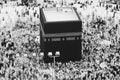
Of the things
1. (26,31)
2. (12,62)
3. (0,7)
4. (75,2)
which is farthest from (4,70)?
(75,2)

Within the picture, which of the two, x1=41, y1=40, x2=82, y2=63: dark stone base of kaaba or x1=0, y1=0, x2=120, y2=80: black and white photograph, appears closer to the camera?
x1=0, y1=0, x2=120, y2=80: black and white photograph

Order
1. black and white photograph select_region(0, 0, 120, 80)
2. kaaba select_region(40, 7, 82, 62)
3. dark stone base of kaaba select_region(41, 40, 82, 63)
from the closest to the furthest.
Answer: kaaba select_region(40, 7, 82, 62) → black and white photograph select_region(0, 0, 120, 80) → dark stone base of kaaba select_region(41, 40, 82, 63)

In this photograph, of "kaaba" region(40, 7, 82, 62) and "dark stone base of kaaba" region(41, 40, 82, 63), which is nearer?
"kaaba" region(40, 7, 82, 62)

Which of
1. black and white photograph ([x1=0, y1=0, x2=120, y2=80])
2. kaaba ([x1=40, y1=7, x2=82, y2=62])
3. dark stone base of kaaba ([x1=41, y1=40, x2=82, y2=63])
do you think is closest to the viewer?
kaaba ([x1=40, y1=7, x2=82, y2=62])

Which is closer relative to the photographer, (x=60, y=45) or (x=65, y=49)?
(x=60, y=45)

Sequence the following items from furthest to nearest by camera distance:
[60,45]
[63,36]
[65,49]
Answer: [65,49] → [60,45] → [63,36]

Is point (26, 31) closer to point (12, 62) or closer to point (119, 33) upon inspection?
point (12, 62)

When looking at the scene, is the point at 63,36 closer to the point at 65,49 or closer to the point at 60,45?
the point at 60,45

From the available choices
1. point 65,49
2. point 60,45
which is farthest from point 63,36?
point 65,49

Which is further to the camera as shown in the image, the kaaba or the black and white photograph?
the black and white photograph
